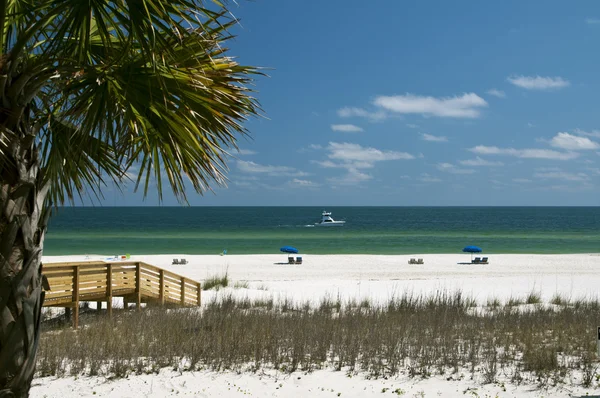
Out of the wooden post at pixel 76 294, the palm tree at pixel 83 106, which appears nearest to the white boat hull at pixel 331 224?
the wooden post at pixel 76 294

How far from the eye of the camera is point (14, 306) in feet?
11.7

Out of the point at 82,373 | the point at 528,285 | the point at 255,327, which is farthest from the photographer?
the point at 528,285

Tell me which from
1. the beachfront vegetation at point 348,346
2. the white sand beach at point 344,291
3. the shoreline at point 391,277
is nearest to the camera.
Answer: the white sand beach at point 344,291

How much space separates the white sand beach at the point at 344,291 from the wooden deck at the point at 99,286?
7.15 feet

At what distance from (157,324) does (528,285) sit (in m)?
14.2

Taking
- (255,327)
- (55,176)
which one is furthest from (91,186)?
(255,327)

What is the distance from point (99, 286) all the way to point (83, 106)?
8.54 m

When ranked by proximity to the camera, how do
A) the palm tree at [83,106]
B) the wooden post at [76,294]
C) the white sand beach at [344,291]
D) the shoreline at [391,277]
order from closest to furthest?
1. the palm tree at [83,106]
2. the white sand beach at [344,291]
3. the wooden post at [76,294]
4. the shoreline at [391,277]

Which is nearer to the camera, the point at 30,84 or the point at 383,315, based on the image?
the point at 30,84

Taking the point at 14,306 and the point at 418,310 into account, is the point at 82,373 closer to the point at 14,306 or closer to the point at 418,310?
the point at 14,306

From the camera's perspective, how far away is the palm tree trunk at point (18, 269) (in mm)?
3527

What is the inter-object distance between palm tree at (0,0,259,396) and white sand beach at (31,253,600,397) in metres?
2.63

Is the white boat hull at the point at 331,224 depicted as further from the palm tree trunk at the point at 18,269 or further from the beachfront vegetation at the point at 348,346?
the palm tree trunk at the point at 18,269

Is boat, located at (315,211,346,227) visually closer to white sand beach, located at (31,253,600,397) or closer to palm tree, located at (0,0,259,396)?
white sand beach, located at (31,253,600,397)
